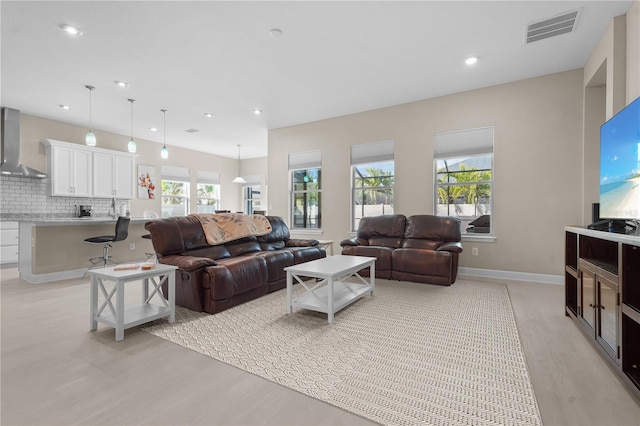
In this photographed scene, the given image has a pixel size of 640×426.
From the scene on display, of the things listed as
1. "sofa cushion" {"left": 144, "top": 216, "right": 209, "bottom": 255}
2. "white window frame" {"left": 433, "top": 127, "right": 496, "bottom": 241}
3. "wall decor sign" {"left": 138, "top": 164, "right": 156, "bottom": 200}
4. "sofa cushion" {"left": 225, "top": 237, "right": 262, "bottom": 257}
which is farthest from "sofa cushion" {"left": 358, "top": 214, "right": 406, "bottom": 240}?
"wall decor sign" {"left": 138, "top": 164, "right": 156, "bottom": 200}

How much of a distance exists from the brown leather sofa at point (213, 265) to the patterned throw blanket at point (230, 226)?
87 mm

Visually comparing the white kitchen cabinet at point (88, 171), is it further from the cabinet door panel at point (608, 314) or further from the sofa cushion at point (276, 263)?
the cabinet door panel at point (608, 314)

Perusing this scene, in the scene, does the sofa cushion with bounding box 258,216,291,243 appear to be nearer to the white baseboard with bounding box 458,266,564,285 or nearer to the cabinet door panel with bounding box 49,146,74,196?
the white baseboard with bounding box 458,266,564,285

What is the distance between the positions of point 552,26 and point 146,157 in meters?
8.19

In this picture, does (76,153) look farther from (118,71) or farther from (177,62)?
(177,62)

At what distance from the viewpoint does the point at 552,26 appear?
126 inches

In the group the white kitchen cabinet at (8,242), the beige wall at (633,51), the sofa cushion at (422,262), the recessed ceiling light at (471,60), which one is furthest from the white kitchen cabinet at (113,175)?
the beige wall at (633,51)

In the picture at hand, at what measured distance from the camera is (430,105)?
5199 mm

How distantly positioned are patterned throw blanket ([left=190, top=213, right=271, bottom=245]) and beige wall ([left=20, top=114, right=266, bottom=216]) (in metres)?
4.54

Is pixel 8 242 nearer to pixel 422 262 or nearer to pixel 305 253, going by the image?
pixel 305 253

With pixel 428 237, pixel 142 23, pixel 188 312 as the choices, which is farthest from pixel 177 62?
pixel 428 237

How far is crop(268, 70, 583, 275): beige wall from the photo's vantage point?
13.9ft

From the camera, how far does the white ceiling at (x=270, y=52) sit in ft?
9.60

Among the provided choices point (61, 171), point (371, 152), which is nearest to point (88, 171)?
point (61, 171)
